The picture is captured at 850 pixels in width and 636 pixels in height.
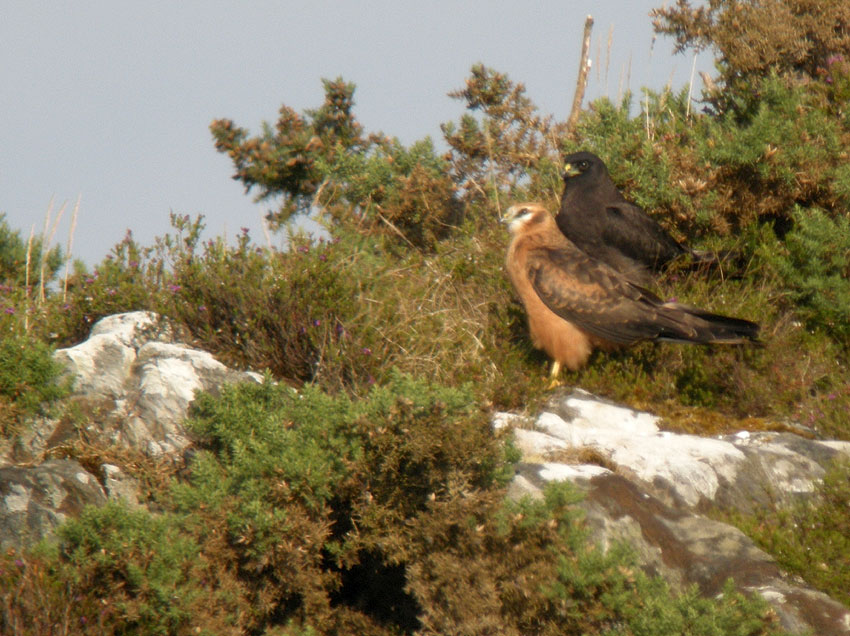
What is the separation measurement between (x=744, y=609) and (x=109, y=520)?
2.88m

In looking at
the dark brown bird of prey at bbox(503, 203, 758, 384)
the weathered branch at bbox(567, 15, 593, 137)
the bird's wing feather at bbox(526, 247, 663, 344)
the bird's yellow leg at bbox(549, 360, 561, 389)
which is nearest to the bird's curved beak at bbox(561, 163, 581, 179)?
the dark brown bird of prey at bbox(503, 203, 758, 384)

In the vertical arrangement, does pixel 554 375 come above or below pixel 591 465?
above

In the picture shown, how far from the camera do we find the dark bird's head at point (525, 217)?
8359 mm

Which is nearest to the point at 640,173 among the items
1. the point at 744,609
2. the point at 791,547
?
the point at 791,547

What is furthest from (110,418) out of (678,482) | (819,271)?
(819,271)

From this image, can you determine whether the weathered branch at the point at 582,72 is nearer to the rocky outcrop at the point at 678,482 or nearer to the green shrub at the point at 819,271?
the green shrub at the point at 819,271

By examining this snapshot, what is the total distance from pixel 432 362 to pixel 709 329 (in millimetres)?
2003

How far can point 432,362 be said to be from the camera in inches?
283

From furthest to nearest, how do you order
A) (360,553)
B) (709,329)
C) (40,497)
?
(709,329)
(40,497)
(360,553)

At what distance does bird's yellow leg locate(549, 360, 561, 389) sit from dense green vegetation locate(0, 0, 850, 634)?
0.17 meters

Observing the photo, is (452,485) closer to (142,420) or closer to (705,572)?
(705,572)

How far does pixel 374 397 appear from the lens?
16.7 ft

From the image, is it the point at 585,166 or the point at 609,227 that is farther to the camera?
the point at 585,166

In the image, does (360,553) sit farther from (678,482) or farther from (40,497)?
(678,482)
